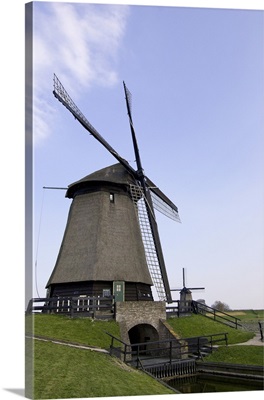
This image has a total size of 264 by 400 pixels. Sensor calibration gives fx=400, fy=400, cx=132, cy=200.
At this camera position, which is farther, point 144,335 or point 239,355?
point 144,335

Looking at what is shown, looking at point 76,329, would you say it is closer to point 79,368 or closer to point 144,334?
point 144,334

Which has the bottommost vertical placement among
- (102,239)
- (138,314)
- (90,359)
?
(90,359)

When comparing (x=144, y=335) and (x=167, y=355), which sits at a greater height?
(x=144, y=335)

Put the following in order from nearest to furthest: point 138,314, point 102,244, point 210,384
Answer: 1. point 210,384
2. point 138,314
3. point 102,244

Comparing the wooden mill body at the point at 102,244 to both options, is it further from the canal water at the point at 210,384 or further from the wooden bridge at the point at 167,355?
the canal water at the point at 210,384

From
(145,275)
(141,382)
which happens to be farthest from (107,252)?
(141,382)

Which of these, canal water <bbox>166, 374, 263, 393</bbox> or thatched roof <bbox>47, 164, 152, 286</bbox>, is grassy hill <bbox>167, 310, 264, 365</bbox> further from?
thatched roof <bbox>47, 164, 152, 286</bbox>

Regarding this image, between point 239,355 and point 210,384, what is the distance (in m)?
1.75

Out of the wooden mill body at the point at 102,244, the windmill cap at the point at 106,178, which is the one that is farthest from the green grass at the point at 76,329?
the windmill cap at the point at 106,178

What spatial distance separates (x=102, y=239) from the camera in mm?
17047

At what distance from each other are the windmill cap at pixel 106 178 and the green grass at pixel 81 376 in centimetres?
879

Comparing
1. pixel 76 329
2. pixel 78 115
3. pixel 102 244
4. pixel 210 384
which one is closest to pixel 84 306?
pixel 76 329

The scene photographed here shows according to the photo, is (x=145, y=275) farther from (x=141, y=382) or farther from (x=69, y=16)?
(x=69, y=16)

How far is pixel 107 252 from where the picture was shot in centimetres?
1688
